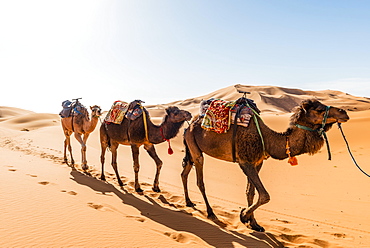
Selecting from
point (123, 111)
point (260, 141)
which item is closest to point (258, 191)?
point (260, 141)

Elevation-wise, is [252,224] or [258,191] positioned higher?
[258,191]

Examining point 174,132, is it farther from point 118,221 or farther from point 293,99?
point 293,99

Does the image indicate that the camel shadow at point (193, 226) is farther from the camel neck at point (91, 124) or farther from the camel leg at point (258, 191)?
the camel neck at point (91, 124)

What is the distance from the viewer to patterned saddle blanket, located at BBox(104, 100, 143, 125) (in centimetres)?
726

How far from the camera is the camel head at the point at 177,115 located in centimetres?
632

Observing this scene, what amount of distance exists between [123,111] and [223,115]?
145 inches

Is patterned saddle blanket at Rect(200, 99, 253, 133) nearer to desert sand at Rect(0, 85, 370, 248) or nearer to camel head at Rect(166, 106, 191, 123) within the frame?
camel head at Rect(166, 106, 191, 123)

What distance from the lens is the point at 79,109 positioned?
10.0 metres

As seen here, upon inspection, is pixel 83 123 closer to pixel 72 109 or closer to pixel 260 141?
pixel 72 109

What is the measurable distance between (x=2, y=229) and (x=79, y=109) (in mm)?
7132

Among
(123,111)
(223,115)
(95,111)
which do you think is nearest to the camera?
(223,115)

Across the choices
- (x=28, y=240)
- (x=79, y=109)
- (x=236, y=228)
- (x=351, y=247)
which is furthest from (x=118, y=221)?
(x=79, y=109)

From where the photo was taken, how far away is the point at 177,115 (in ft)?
20.9

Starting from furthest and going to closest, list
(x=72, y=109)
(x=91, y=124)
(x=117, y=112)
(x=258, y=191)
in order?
(x=72, y=109) < (x=91, y=124) < (x=117, y=112) < (x=258, y=191)
